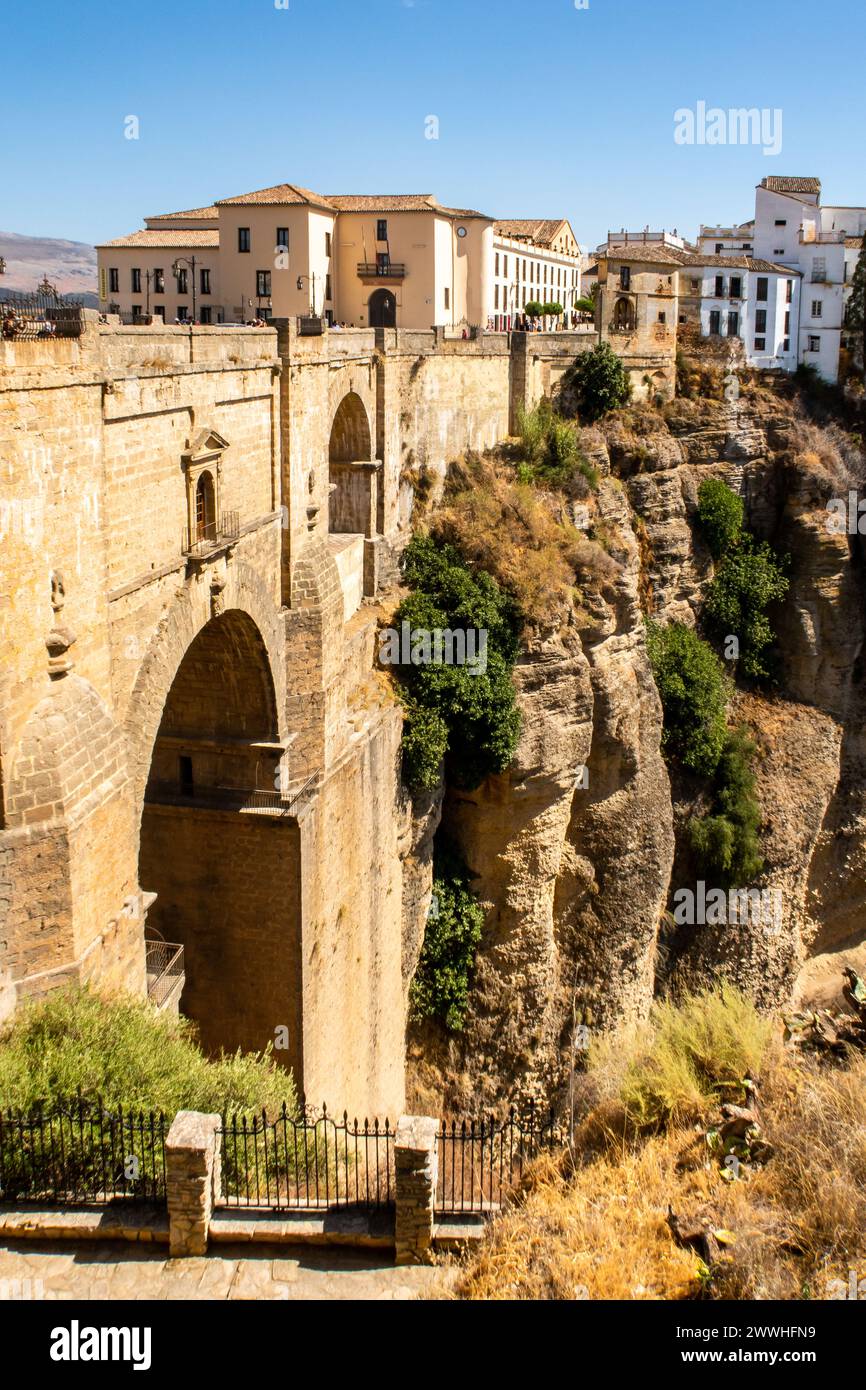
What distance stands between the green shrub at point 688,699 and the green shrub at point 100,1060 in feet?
61.4

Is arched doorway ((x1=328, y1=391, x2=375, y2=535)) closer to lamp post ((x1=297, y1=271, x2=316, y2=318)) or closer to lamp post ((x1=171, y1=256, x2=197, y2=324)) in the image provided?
lamp post ((x1=297, y1=271, x2=316, y2=318))

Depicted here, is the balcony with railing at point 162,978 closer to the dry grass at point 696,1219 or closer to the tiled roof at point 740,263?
the dry grass at point 696,1219

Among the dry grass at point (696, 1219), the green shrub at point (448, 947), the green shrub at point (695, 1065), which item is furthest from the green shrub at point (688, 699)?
the dry grass at point (696, 1219)

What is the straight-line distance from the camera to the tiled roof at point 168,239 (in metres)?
34.4

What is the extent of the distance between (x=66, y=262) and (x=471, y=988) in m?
162

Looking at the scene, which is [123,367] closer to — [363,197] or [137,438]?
[137,438]

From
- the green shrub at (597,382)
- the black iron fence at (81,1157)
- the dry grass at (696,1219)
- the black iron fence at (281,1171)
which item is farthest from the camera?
the green shrub at (597,382)

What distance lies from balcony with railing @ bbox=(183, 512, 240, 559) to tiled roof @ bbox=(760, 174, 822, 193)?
34.0 m

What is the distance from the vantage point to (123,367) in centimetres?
1115

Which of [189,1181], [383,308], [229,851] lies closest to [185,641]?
[229,851]

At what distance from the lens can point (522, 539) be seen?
2342 cm

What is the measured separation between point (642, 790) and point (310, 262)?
17.8 meters

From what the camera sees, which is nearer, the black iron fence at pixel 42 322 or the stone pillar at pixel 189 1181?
the stone pillar at pixel 189 1181

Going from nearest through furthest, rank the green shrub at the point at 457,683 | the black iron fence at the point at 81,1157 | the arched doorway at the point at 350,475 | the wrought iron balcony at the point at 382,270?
the black iron fence at the point at 81,1157, the green shrub at the point at 457,683, the arched doorway at the point at 350,475, the wrought iron balcony at the point at 382,270
